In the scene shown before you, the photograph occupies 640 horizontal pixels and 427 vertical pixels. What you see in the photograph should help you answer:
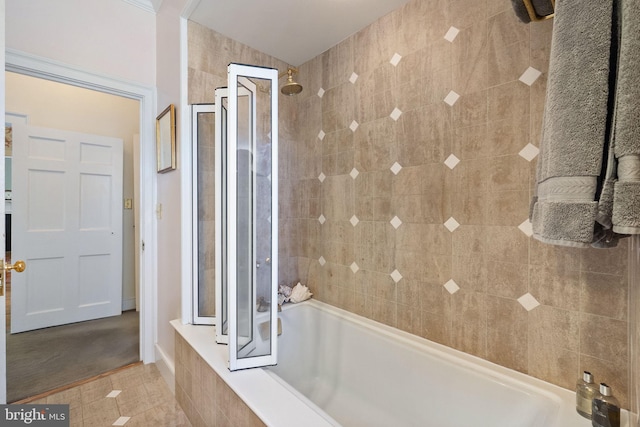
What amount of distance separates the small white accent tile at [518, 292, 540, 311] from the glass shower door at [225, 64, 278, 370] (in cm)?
108

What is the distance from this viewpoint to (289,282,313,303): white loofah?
2104 mm

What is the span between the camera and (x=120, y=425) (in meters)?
1.55

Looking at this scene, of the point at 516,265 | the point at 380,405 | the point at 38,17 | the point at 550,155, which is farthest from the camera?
the point at 38,17

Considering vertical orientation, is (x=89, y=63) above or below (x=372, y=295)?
above

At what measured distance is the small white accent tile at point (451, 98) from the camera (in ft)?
4.63

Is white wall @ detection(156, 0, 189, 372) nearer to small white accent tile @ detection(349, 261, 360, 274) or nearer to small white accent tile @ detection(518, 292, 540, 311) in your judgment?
small white accent tile @ detection(349, 261, 360, 274)

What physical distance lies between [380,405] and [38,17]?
2.92 meters

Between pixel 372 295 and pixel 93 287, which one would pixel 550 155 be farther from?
pixel 93 287

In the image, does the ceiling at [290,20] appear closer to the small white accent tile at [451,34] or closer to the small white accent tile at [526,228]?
the small white accent tile at [451,34]

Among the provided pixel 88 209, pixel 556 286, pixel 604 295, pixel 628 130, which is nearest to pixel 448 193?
pixel 556 286

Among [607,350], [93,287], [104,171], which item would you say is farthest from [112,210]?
[607,350]

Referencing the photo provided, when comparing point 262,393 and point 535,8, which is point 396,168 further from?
point 262,393

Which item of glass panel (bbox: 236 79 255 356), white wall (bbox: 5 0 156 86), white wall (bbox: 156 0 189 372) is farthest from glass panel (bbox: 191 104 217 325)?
white wall (bbox: 5 0 156 86)

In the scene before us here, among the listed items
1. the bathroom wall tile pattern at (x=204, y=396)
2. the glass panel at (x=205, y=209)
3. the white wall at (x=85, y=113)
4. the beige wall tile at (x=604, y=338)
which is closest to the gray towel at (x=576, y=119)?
the beige wall tile at (x=604, y=338)
